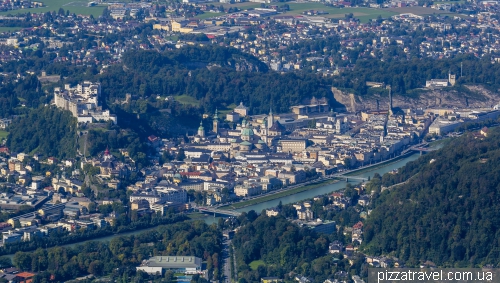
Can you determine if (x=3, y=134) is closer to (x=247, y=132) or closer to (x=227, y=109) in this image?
(x=247, y=132)

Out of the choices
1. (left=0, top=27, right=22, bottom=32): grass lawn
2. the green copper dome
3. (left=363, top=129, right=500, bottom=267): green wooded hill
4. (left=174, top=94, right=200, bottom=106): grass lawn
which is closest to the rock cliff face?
(left=174, top=94, right=200, bottom=106): grass lawn

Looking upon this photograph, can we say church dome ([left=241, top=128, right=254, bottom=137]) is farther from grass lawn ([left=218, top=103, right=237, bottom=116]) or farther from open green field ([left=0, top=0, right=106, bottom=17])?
open green field ([left=0, top=0, right=106, bottom=17])

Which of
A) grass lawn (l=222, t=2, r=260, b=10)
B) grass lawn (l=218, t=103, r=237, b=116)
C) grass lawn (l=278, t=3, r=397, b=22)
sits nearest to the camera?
grass lawn (l=218, t=103, r=237, b=116)

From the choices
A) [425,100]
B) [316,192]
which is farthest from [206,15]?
[316,192]

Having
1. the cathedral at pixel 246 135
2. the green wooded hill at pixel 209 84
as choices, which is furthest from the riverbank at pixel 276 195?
the green wooded hill at pixel 209 84

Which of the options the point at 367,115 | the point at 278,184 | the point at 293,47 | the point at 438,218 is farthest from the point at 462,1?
the point at 438,218
